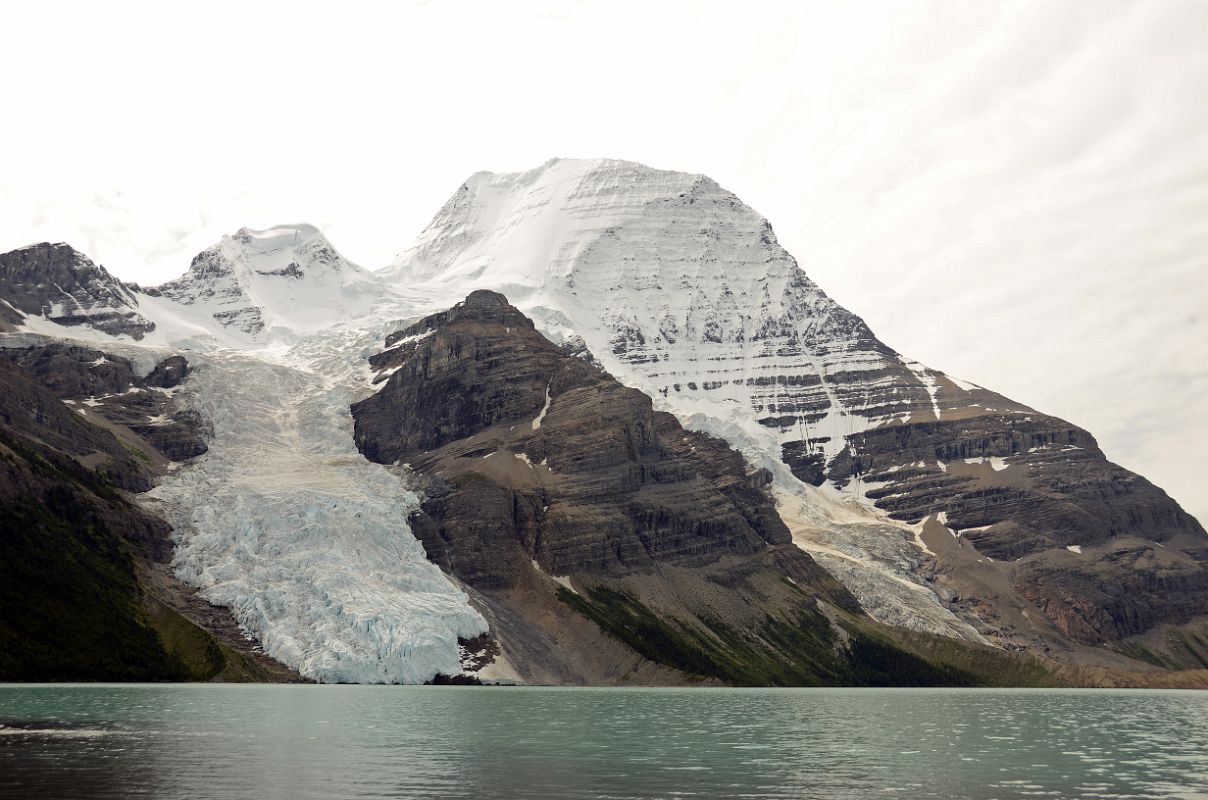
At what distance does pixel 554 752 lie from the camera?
304ft

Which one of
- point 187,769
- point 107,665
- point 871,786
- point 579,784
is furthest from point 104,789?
point 107,665

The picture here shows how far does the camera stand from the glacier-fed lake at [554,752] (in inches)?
2810

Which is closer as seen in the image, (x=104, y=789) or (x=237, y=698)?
(x=104, y=789)

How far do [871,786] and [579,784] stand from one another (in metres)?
19.1

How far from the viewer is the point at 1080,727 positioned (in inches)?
5320

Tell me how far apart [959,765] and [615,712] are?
223 ft

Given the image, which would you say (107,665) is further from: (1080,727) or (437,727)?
(1080,727)

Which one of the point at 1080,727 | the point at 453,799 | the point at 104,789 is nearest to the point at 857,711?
the point at 1080,727

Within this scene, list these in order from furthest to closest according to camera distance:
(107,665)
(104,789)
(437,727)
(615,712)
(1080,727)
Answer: (107,665)
(615,712)
(1080,727)
(437,727)
(104,789)

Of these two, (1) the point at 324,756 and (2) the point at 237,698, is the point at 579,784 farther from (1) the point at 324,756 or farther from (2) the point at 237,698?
(2) the point at 237,698

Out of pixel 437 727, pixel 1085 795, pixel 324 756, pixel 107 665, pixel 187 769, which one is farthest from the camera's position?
pixel 107 665

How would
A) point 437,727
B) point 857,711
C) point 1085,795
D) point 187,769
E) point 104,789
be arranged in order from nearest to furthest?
point 104,789 < point 1085,795 < point 187,769 < point 437,727 < point 857,711

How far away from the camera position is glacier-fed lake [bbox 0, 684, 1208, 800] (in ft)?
234

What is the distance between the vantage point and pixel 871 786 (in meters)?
75.2
